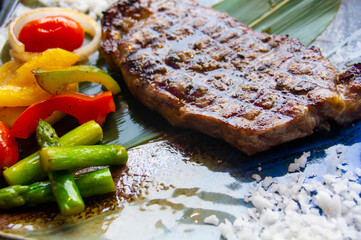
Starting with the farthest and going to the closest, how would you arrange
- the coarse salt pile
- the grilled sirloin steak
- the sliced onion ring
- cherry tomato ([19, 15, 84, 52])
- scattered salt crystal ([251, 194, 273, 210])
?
1. cherry tomato ([19, 15, 84, 52])
2. the sliced onion ring
3. the grilled sirloin steak
4. scattered salt crystal ([251, 194, 273, 210])
5. the coarse salt pile

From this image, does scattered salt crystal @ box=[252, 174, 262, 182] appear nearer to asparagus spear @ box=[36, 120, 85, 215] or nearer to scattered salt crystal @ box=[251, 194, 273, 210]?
scattered salt crystal @ box=[251, 194, 273, 210]

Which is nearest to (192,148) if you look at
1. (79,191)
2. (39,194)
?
(79,191)

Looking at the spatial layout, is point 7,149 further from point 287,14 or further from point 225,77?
point 287,14

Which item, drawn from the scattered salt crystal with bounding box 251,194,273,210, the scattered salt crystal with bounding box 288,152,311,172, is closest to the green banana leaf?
the scattered salt crystal with bounding box 288,152,311,172

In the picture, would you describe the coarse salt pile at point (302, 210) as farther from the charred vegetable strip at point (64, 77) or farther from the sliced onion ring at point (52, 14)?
the sliced onion ring at point (52, 14)

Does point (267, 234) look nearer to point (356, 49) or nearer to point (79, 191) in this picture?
point (79, 191)
